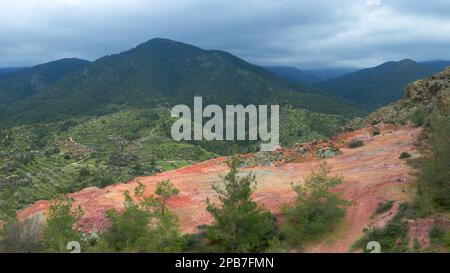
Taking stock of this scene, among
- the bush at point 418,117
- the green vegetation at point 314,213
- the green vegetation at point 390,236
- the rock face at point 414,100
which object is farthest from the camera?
the rock face at point 414,100

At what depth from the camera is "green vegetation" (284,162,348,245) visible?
25.5 meters

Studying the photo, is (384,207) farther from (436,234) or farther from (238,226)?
(238,226)

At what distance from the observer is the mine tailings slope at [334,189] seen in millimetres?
26078

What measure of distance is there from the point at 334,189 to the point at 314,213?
4982 mm

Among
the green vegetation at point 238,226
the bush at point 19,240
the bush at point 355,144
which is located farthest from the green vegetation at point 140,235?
the bush at point 355,144

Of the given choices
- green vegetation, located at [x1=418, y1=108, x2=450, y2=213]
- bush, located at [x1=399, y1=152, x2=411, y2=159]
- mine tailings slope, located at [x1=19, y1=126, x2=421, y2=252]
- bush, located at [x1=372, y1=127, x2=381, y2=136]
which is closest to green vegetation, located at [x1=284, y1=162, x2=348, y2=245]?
mine tailings slope, located at [x1=19, y1=126, x2=421, y2=252]

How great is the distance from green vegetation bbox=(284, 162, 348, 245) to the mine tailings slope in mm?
606

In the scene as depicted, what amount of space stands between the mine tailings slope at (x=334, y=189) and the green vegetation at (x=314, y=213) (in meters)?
0.61

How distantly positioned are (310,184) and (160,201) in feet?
33.4

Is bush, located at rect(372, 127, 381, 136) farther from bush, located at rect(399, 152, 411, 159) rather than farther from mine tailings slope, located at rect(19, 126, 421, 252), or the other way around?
bush, located at rect(399, 152, 411, 159)

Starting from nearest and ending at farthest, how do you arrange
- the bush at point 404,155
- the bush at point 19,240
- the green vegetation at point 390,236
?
the green vegetation at point 390,236, the bush at point 19,240, the bush at point 404,155

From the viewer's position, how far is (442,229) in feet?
70.8

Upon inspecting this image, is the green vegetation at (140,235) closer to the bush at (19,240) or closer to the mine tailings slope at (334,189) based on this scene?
the bush at (19,240)
